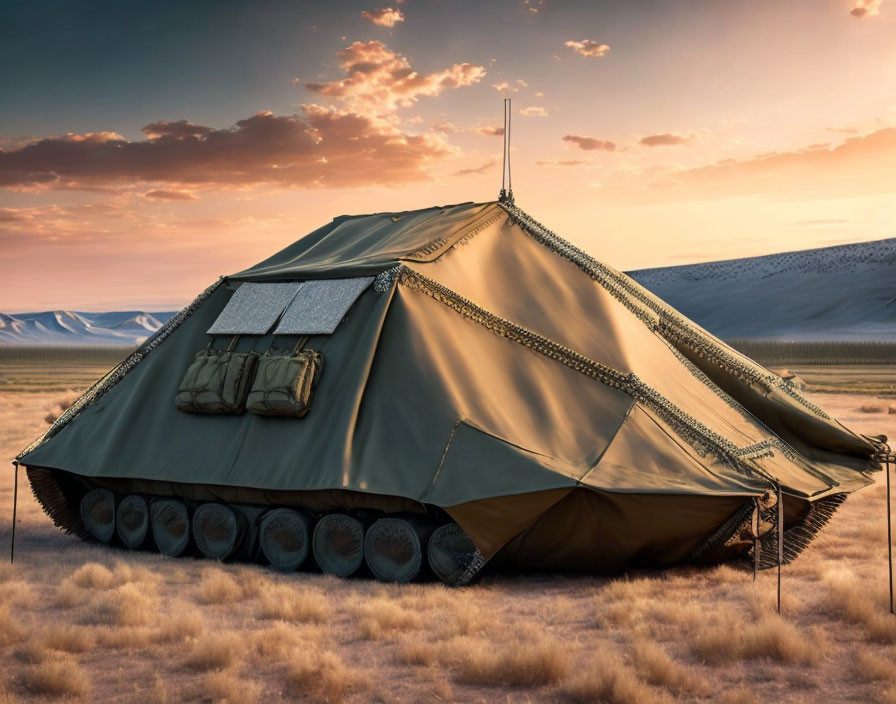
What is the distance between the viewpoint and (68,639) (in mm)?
8469

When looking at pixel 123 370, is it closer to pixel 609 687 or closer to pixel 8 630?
pixel 8 630

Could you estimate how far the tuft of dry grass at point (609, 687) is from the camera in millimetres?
7094

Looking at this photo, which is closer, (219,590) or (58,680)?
(58,680)

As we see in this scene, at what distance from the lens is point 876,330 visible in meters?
127

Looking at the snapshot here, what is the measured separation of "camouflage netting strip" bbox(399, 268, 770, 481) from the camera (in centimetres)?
1091

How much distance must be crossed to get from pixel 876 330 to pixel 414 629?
130202 millimetres

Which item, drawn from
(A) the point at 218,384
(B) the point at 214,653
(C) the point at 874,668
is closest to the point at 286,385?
(A) the point at 218,384

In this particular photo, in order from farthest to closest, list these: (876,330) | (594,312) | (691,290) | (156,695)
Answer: (691,290) < (876,330) < (594,312) < (156,695)

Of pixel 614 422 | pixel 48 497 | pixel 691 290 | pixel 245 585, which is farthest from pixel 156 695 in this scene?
pixel 691 290

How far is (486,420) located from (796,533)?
4.05m

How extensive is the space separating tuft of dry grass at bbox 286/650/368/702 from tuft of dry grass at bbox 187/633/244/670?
56 cm

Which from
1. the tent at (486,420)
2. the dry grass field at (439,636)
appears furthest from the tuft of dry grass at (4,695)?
the tent at (486,420)

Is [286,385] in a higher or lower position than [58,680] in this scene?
higher

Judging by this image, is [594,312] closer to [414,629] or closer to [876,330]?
[414,629]
